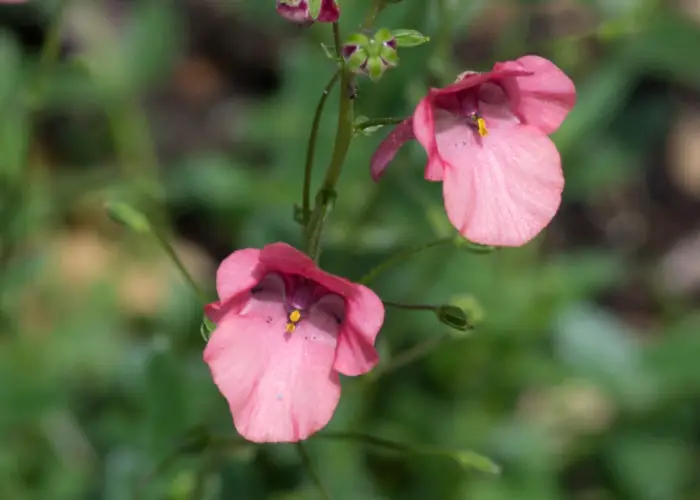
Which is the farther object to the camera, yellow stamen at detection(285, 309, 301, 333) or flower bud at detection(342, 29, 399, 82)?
yellow stamen at detection(285, 309, 301, 333)

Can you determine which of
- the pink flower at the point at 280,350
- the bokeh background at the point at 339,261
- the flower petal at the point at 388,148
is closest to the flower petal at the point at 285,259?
the pink flower at the point at 280,350

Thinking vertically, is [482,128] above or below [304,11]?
below

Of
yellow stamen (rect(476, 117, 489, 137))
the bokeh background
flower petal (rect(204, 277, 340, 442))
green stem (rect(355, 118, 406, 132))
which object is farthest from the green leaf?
the bokeh background

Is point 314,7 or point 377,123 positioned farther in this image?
point 377,123

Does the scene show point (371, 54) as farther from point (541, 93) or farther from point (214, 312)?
point (214, 312)

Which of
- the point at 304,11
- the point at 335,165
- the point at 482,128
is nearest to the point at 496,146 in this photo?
the point at 482,128

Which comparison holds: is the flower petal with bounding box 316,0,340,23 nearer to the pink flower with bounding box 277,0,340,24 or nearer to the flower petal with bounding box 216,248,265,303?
the pink flower with bounding box 277,0,340,24

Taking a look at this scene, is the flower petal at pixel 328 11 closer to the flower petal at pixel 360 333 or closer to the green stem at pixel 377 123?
the green stem at pixel 377 123

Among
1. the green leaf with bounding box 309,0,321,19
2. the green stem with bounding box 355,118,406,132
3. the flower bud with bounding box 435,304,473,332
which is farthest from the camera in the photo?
the flower bud with bounding box 435,304,473,332
